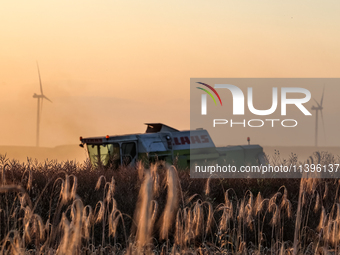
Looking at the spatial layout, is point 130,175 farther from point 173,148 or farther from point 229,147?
point 229,147

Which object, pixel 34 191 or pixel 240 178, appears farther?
pixel 240 178

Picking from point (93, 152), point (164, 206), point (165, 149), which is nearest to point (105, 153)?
point (93, 152)

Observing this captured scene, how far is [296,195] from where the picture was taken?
12945 millimetres

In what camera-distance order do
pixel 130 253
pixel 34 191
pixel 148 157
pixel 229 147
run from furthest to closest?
pixel 229 147 < pixel 148 157 < pixel 34 191 < pixel 130 253

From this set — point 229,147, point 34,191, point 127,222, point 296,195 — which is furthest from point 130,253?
point 229,147

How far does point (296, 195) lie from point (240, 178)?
5.81ft

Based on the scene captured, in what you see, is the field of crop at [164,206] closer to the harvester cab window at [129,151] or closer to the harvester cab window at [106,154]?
the harvester cab window at [106,154]

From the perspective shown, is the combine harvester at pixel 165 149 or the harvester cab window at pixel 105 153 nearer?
the harvester cab window at pixel 105 153

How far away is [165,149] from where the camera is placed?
792 inches

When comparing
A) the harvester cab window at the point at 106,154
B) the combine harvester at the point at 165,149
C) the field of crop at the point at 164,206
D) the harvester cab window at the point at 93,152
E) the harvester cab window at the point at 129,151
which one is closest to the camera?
the field of crop at the point at 164,206

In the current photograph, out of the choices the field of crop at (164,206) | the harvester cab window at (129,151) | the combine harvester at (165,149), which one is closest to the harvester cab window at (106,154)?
the combine harvester at (165,149)

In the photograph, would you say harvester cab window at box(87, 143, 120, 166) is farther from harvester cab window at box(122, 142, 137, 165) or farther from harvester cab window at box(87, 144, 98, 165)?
harvester cab window at box(122, 142, 137, 165)

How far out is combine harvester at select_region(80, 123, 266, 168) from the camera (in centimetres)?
1922

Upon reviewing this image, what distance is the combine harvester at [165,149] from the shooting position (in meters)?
19.2
